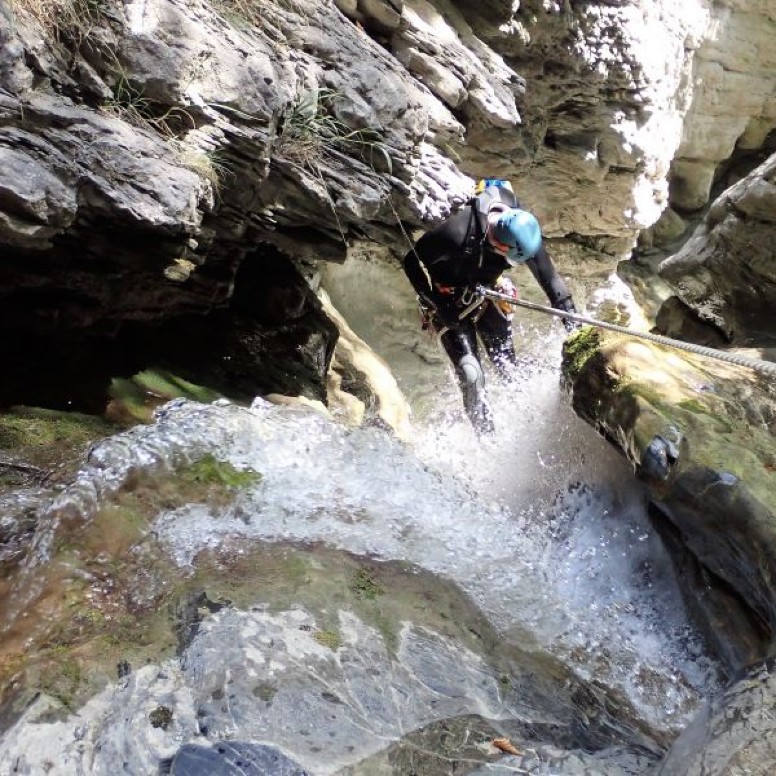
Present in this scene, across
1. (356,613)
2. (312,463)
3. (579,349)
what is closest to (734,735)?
(356,613)

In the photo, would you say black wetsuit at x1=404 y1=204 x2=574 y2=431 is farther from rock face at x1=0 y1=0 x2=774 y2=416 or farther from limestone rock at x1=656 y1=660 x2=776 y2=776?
limestone rock at x1=656 y1=660 x2=776 y2=776

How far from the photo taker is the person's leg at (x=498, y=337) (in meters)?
5.64

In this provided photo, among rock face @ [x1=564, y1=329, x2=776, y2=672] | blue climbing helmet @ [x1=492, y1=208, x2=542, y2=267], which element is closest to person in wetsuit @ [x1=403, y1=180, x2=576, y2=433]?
blue climbing helmet @ [x1=492, y1=208, x2=542, y2=267]

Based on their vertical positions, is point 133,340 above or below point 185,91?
below

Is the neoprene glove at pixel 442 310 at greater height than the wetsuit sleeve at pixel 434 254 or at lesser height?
lesser

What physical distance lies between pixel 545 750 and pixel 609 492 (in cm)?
228

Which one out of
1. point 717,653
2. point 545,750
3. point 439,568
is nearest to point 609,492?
point 717,653

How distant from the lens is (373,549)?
2.98 metres

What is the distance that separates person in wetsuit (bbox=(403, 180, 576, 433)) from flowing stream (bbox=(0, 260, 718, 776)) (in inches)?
49.8

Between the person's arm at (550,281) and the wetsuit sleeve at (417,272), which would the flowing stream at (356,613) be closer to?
the person's arm at (550,281)

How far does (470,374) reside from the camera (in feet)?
17.4

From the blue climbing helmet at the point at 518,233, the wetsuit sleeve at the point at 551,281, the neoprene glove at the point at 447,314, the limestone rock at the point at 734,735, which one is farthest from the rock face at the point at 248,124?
the limestone rock at the point at 734,735

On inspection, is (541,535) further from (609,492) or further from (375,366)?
(375,366)

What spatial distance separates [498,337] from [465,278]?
79 cm
